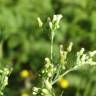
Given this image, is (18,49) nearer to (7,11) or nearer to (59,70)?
(7,11)

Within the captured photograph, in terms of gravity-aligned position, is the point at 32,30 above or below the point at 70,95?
above

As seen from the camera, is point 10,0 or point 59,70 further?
point 10,0

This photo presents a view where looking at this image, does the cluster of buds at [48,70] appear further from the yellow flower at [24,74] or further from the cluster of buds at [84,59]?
the yellow flower at [24,74]

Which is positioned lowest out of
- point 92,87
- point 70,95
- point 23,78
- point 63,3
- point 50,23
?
point 50,23

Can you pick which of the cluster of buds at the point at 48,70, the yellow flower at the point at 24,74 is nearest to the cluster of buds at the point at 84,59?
the cluster of buds at the point at 48,70

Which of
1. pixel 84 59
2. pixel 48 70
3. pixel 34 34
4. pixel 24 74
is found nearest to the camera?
pixel 48 70

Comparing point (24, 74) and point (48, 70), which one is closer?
point (48, 70)

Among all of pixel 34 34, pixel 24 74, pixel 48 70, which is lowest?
pixel 48 70

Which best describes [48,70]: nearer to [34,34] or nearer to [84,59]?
[84,59]

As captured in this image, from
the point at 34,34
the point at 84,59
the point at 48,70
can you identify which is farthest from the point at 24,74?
the point at 48,70

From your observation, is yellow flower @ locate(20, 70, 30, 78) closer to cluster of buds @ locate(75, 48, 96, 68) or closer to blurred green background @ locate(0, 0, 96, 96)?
blurred green background @ locate(0, 0, 96, 96)

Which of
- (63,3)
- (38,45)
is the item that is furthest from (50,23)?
(63,3)
